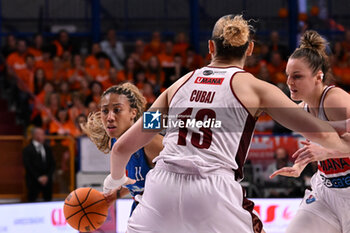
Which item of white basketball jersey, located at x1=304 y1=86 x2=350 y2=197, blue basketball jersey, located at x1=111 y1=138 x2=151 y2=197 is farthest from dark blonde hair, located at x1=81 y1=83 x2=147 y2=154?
white basketball jersey, located at x1=304 y1=86 x2=350 y2=197

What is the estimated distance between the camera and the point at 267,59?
11984 mm

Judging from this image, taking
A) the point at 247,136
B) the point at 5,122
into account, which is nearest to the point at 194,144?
the point at 247,136

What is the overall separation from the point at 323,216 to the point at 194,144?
1.53 metres

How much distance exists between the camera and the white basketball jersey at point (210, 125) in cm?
284

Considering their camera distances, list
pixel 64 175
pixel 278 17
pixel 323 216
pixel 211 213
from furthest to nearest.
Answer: pixel 278 17, pixel 64 175, pixel 323 216, pixel 211 213

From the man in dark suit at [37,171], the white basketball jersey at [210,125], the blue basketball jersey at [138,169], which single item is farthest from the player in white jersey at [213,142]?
the man in dark suit at [37,171]

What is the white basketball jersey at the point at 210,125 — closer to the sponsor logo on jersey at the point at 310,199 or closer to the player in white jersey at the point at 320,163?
the player in white jersey at the point at 320,163

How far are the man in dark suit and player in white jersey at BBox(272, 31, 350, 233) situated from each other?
5493 mm

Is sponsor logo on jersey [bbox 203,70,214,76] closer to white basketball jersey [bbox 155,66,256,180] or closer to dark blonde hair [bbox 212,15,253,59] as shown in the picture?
white basketball jersey [bbox 155,66,256,180]

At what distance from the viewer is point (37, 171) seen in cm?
876

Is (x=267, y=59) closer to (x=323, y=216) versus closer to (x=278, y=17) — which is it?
(x=278, y=17)

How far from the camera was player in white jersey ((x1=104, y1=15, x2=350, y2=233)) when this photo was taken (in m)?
2.78

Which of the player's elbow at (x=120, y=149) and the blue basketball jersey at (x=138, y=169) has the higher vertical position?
the player's elbow at (x=120, y=149)

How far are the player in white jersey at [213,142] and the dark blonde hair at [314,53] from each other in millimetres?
1078
